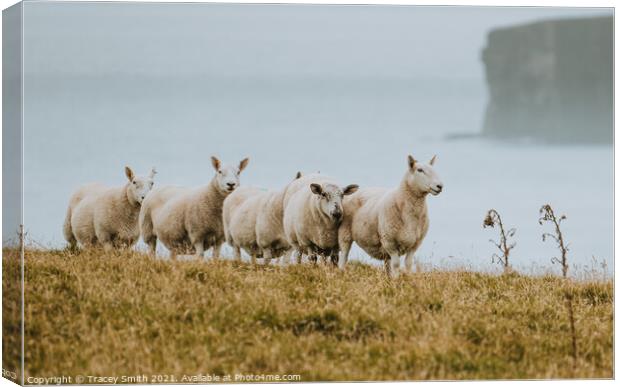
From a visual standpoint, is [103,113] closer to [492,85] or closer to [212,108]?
[212,108]

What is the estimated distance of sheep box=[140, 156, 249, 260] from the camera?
15477 mm

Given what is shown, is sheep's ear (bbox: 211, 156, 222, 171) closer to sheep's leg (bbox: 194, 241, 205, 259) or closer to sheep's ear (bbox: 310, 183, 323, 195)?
sheep's ear (bbox: 310, 183, 323, 195)

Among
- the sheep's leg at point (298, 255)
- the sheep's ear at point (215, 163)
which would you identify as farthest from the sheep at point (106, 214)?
the sheep's leg at point (298, 255)

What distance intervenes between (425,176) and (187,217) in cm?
255

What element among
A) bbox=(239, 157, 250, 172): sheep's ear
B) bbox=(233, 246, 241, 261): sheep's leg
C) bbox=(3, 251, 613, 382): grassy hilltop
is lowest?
bbox=(3, 251, 613, 382): grassy hilltop

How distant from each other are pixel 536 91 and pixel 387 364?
131 inches

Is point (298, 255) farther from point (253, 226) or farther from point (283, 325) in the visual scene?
point (283, 325)

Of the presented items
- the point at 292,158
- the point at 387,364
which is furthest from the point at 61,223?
the point at 387,364

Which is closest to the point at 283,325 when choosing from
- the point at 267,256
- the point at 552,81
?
the point at 267,256

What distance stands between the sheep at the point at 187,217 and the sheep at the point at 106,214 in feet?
0.46

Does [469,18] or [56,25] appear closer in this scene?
[56,25]

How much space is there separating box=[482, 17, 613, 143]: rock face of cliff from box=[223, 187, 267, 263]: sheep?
247cm

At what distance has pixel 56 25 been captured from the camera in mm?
14305

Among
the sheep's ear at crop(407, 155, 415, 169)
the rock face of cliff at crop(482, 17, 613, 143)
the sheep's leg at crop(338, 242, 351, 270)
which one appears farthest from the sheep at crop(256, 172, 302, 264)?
the rock face of cliff at crop(482, 17, 613, 143)
